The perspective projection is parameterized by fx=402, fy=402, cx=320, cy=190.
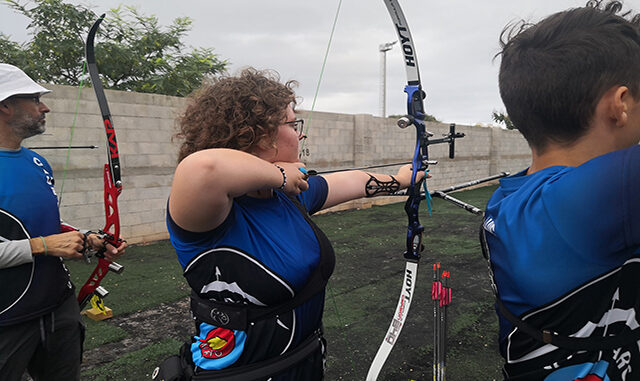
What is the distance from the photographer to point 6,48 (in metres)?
9.14

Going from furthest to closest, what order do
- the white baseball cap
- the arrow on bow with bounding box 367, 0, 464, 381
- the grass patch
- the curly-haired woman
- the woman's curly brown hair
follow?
the grass patch < the arrow on bow with bounding box 367, 0, 464, 381 < the white baseball cap < the woman's curly brown hair < the curly-haired woman

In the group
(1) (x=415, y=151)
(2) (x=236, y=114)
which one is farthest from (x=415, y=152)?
(2) (x=236, y=114)

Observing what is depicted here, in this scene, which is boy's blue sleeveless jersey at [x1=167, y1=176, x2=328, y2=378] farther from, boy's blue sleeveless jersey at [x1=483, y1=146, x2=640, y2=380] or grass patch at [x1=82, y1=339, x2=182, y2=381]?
grass patch at [x1=82, y1=339, x2=182, y2=381]

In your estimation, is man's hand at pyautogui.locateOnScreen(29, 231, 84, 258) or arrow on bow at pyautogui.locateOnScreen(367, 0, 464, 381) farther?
arrow on bow at pyautogui.locateOnScreen(367, 0, 464, 381)

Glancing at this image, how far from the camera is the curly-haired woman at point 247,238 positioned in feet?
3.43

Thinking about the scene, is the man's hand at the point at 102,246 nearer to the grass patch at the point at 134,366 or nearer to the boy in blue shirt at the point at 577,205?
the grass patch at the point at 134,366

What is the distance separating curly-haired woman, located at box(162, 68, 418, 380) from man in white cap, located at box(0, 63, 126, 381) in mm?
895

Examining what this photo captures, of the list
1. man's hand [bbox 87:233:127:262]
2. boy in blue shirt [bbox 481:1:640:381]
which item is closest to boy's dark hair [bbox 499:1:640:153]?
boy in blue shirt [bbox 481:1:640:381]

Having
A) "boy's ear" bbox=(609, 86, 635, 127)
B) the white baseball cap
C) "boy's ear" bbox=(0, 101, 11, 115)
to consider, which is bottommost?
"boy's ear" bbox=(609, 86, 635, 127)

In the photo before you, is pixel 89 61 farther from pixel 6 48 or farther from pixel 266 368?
pixel 6 48

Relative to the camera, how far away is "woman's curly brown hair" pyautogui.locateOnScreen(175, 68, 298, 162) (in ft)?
4.04

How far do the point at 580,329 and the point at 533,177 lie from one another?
0.33 meters

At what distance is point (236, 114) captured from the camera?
1.23 metres

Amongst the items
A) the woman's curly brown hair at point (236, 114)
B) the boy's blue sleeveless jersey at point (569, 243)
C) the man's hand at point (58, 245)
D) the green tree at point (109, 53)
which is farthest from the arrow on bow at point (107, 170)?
the green tree at point (109, 53)
